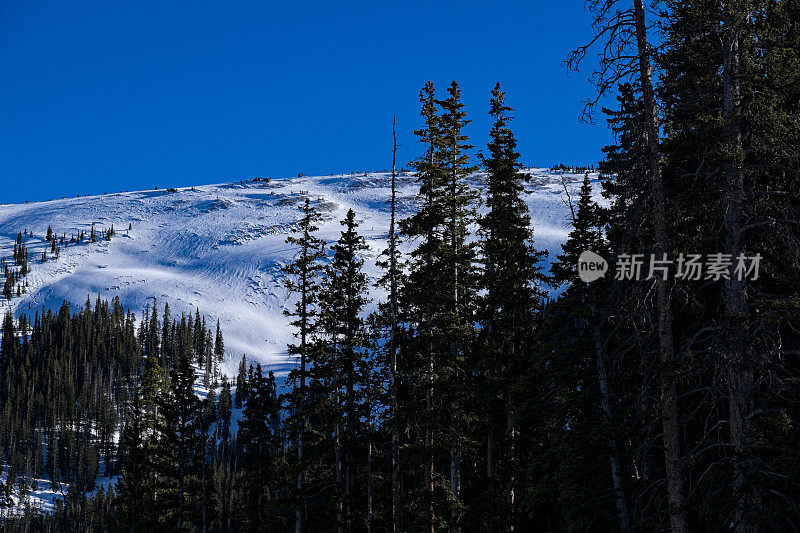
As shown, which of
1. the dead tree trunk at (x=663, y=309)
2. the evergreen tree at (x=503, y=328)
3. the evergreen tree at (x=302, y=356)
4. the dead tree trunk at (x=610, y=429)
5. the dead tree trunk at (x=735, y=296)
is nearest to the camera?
the dead tree trunk at (x=735, y=296)

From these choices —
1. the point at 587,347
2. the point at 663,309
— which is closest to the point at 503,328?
the point at 587,347

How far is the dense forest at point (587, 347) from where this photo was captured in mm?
9320

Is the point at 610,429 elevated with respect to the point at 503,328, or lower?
lower

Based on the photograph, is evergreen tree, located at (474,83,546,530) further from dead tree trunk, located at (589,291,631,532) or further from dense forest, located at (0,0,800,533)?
dead tree trunk, located at (589,291,631,532)

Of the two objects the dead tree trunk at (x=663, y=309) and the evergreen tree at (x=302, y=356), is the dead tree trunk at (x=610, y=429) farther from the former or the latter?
the evergreen tree at (x=302, y=356)

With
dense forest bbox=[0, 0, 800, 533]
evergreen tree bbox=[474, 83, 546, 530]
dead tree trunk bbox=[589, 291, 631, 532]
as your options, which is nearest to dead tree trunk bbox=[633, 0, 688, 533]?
dense forest bbox=[0, 0, 800, 533]

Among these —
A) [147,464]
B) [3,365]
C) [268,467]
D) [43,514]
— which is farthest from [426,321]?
[3,365]

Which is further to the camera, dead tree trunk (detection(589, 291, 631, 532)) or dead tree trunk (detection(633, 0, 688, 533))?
dead tree trunk (detection(589, 291, 631, 532))

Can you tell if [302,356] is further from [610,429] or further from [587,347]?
[610,429]

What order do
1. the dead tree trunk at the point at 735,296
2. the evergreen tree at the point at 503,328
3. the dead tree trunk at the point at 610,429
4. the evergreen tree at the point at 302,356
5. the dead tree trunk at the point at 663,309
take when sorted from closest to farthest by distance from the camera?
the dead tree trunk at the point at 735,296, the dead tree trunk at the point at 663,309, the dead tree trunk at the point at 610,429, the evergreen tree at the point at 503,328, the evergreen tree at the point at 302,356

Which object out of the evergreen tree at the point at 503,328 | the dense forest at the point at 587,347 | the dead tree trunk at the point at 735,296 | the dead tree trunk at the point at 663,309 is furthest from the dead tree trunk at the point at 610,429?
the dead tree trunk at the point at 735,296

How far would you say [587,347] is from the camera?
1875 cm

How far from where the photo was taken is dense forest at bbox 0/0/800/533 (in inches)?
367

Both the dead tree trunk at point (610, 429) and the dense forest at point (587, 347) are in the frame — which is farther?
the dead tree trunk at point (610, 429)
